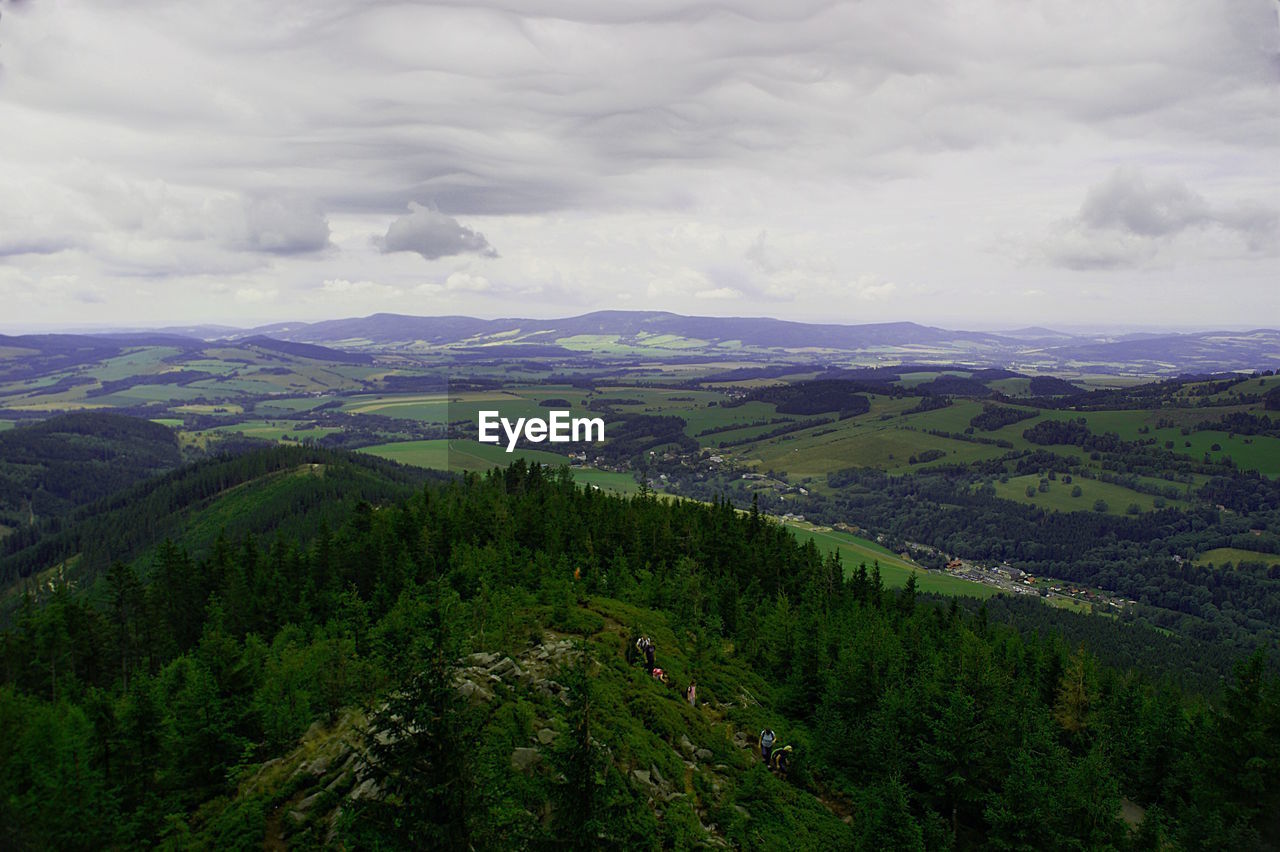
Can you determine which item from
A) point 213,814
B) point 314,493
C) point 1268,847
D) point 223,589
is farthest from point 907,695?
point 314,493

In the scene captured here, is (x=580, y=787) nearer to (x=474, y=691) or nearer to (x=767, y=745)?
(x=474, y=691)

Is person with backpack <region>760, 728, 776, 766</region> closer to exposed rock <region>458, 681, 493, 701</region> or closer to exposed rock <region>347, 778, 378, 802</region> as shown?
exposed rock <region>458, 681, 493, 701</region>

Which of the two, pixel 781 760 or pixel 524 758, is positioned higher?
pixel 524 758

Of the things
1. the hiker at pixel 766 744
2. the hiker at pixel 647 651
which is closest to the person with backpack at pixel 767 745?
the hiker at pixel 766 744

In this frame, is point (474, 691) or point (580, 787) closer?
point (580, 787)

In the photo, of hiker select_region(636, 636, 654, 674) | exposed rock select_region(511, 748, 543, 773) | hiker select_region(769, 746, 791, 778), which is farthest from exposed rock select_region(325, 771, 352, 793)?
hiker select_region(769, 746, 791, 778)

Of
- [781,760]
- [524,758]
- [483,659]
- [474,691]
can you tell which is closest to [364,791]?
[474,691]

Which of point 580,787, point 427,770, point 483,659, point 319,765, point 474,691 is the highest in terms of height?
point 427,770
